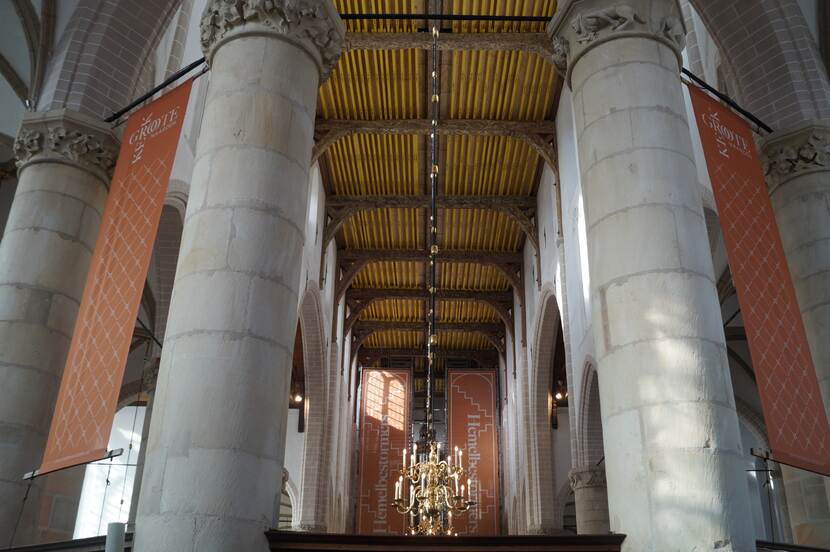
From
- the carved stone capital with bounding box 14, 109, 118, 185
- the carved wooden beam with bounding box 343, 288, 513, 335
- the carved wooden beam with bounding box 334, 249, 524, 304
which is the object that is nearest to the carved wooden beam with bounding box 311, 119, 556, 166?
the carved wooden beam with bounding box 334, 249, 524, 304

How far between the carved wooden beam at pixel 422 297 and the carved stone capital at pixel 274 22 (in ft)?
56.7

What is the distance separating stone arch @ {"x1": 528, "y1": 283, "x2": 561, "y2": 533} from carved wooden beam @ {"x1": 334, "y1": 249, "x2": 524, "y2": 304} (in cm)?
297

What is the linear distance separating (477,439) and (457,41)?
13729mm

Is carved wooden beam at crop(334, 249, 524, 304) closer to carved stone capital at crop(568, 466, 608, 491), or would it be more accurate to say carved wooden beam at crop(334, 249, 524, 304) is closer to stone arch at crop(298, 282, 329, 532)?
stone arch at crop(298, 282, 329, 532)

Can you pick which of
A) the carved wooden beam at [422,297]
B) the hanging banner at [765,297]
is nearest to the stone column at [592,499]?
the hanging banner at [765,297]

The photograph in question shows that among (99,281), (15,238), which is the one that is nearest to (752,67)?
(99,281)

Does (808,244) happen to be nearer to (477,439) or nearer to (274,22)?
(274,22)

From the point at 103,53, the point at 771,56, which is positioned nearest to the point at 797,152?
the point at 771,56

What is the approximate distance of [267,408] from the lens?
4.77m

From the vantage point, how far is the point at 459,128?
1548 cm

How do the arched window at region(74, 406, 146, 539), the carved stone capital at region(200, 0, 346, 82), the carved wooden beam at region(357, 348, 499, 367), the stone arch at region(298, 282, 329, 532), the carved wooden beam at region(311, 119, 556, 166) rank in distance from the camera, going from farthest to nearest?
the carved wooden beam at region(357, 348, 499, 367)
the arched window at region(74, 406, 146, 539)
the stone arch at region(298, 282, 329, 532)
the carved wooden beam at region(311, 119, 556, 166)
the carved stone capital at region(200, 0, 346, 82)

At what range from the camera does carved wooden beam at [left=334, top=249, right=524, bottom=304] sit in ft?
68.5

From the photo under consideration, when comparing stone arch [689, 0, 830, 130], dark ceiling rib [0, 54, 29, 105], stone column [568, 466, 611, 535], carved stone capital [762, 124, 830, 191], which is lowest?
stone column [568, 466, 611, 535]

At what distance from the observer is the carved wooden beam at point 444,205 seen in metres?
18.1
